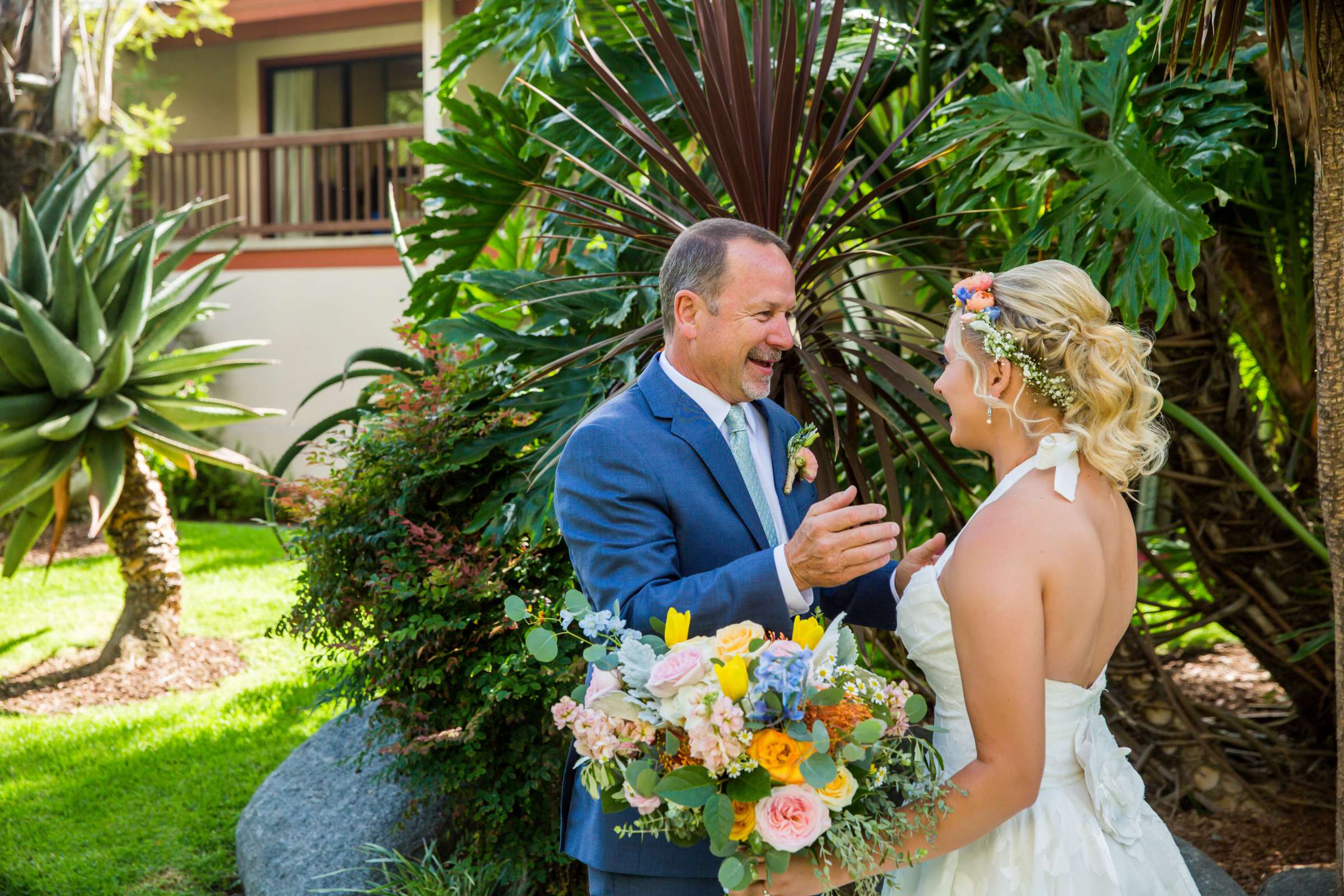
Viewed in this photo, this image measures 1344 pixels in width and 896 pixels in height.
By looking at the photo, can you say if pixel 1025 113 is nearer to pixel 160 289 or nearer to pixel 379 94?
pixel 160 289

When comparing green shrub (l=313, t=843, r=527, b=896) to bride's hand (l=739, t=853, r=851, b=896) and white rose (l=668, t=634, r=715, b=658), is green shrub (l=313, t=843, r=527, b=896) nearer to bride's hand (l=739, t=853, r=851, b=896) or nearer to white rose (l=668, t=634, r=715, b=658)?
bride's hand (l=739, t=853, r=851, b=896)

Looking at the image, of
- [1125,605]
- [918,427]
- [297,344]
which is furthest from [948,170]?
[297,344]

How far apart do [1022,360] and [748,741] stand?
36.9 inches

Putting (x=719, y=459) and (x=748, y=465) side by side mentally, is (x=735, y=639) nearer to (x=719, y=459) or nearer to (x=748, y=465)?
(x=719, y=459)

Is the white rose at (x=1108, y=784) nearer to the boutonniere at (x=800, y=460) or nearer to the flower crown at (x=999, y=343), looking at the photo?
the flower crown at (x=999, y=343)

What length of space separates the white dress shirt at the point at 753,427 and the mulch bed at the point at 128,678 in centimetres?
501

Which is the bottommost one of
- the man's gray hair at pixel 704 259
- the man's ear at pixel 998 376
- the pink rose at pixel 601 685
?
the pink rose at pixel 601 685

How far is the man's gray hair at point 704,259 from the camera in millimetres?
2562

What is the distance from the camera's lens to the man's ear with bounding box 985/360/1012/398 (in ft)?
7.19

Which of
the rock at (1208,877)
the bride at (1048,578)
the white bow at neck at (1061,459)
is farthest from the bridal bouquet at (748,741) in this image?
the rock at (1208,877)

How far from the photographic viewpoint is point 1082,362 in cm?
217

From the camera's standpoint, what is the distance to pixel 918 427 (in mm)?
3547

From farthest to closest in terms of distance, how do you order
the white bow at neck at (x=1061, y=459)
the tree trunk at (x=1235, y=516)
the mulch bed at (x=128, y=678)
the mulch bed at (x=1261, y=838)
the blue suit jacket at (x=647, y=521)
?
1. the mulch bed at (x=128, y=678)
2. the tree trunk at (x=1235, y=516)
3. the mulch bed at (x=1261, y=838)
4. the blue suit jacket at (x=647, y=521)
5. the white bow at neck at (x=1061, y=459)

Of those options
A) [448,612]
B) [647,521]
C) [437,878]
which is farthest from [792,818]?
[437,878]
